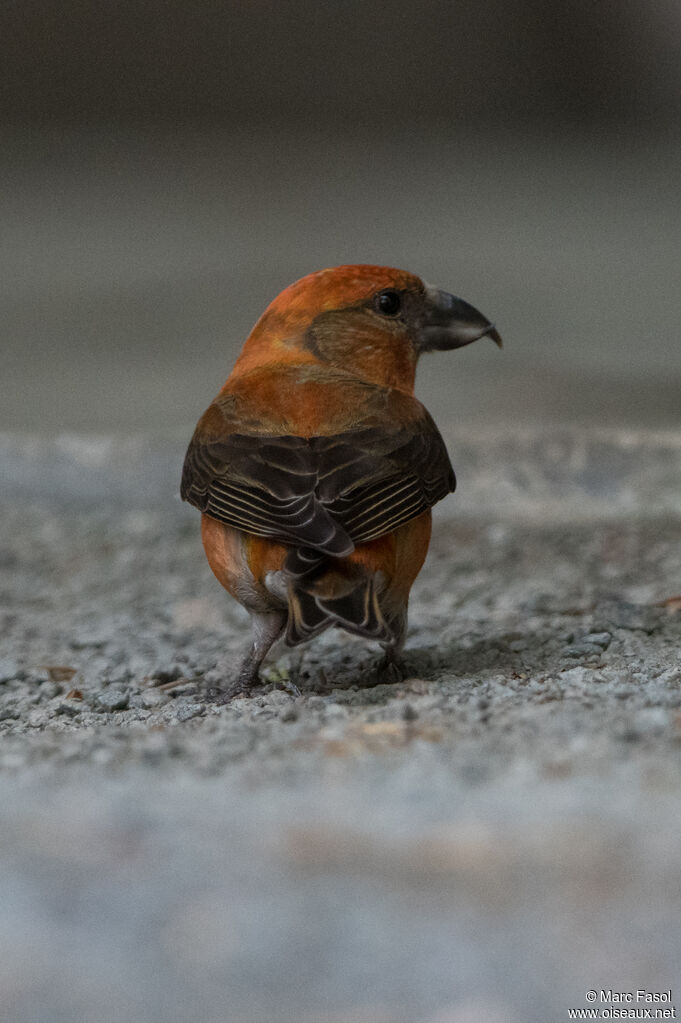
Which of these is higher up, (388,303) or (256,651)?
(388,303)

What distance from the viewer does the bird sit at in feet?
10.6

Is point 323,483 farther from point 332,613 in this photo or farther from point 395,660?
point 395,660

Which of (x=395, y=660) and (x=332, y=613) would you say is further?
(x=395, y=660)

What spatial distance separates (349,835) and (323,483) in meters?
1.36

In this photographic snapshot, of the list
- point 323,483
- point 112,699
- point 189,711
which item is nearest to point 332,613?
Result: point 323,483

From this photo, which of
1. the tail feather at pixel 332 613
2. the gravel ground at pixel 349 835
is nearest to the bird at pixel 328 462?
the tail feather at pixel 332 613

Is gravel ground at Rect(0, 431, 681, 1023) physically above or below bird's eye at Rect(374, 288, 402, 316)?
below

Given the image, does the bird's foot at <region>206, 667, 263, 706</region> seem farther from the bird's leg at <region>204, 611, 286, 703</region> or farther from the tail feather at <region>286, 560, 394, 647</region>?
the tail feather at <region>286, 560, 394, 647</region>

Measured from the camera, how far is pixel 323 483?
3330mm

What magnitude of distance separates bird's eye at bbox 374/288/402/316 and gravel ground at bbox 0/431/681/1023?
1145 millimetres

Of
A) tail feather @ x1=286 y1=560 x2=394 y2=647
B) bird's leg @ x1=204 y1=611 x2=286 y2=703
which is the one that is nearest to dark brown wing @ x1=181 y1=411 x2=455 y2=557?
tail feather @ x1=286 y1=560 x2=394 y2=647

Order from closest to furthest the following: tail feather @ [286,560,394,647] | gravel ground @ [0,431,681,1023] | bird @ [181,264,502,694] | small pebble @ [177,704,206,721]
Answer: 1. gravel ground @ [0,431,681,1023]
2. tail feather @ [286,560,394,647]
3. bird @ [181,264,502,694]
4. small pebble @ [177,704,206,721]

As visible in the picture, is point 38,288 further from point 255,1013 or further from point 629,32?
point 255,1013

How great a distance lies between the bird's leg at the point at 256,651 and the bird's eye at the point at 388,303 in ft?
3.61
